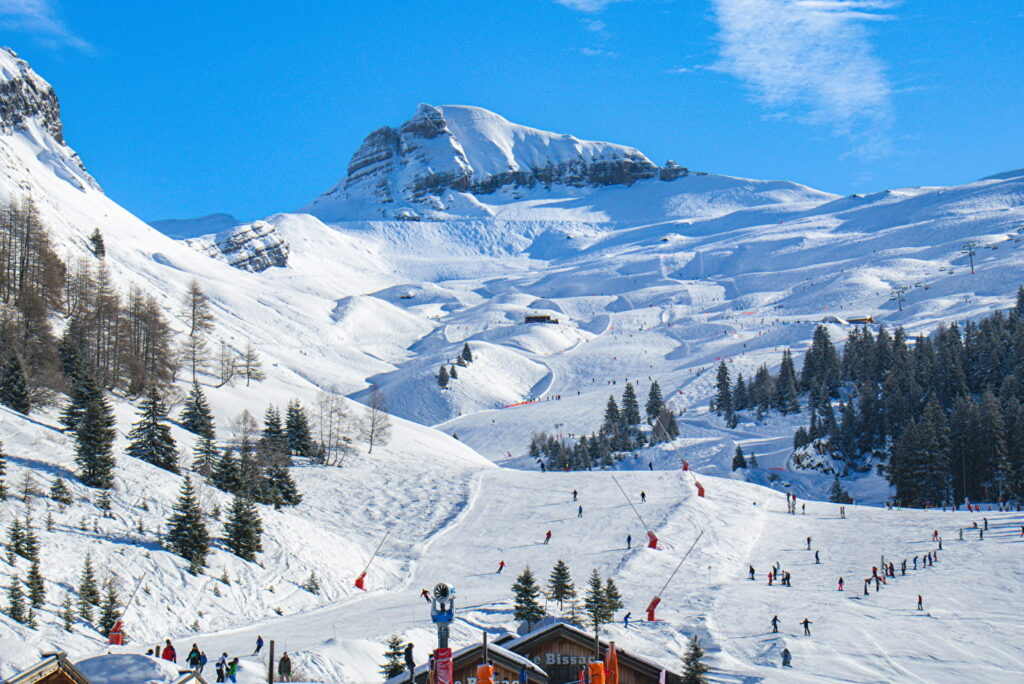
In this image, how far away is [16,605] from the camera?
92.5 ft

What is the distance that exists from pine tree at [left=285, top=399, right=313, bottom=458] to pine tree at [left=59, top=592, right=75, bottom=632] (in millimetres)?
37404

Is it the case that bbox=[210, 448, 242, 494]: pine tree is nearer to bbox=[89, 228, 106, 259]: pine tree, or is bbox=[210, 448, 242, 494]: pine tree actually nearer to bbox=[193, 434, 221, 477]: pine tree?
bbox=[193, 434, 221, 477]: pine tree

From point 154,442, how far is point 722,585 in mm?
31646

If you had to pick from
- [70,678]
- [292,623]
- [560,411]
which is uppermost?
[560,411]

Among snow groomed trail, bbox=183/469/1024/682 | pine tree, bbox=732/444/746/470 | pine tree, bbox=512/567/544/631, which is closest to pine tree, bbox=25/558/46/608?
snow groomed trail, bbox=183/469/1024/682

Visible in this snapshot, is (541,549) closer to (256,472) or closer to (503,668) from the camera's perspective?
(256,472)

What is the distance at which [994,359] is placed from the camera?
89.2 meters

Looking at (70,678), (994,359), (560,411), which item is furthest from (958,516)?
(560,411)

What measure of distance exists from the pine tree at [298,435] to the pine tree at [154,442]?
16.6 m

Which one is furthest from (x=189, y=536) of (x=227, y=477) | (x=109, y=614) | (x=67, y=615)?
(x=227, y=477)

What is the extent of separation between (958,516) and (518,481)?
28825mm

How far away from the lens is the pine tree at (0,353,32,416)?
48.9 m

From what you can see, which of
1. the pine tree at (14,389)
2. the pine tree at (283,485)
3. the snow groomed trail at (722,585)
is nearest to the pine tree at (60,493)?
the snow groomed trail at (722,585)

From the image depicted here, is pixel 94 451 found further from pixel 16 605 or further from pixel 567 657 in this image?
pixel 567 657
